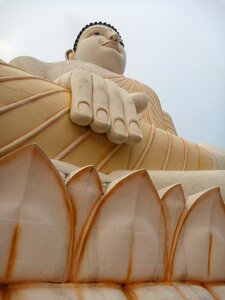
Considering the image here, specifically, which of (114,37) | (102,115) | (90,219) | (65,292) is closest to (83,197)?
(90,219)

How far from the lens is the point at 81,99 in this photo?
188 cm

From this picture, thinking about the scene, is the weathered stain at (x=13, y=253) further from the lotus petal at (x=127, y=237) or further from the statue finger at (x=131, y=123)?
the statue finger at (x=131, y=123)

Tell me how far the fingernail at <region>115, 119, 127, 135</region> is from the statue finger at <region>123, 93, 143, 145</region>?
0.04m

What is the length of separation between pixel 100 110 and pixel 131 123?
190 millimetres

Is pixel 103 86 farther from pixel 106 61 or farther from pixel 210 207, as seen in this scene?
pixel 106 61

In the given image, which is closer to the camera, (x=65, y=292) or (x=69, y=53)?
(x=65, y=292)

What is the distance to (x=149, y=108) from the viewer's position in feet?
11.7

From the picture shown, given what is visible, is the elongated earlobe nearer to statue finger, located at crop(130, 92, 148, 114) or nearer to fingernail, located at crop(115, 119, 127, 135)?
statue finger, located at crop(130, 92, 148, 114)

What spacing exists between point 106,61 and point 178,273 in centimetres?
335

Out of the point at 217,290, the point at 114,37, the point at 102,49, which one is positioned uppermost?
the point at 114,37

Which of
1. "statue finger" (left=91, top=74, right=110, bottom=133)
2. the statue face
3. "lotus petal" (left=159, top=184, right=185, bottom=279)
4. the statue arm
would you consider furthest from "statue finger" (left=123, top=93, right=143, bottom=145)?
the statue face

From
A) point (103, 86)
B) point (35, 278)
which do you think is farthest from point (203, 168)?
point (35, 278)

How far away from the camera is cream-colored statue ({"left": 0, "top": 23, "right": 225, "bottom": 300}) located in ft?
3.24

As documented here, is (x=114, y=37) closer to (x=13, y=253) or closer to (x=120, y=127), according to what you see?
(x=120, y=127)
